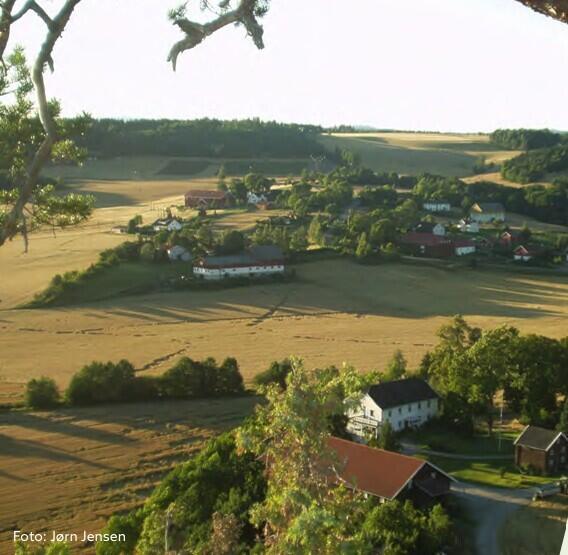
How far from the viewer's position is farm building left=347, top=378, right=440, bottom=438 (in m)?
20.7

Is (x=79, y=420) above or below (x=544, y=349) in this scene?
below

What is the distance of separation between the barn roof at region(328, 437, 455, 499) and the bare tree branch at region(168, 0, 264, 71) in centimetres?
1107

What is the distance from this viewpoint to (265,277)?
43.8 meters

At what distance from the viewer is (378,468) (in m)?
15.5

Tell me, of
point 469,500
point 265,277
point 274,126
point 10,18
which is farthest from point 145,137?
point 10,18

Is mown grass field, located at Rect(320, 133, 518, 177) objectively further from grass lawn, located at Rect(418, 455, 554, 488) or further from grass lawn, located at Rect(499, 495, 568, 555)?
grass lawn, located at Rect(499, 495, 568, 555)

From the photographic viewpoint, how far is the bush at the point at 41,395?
72.3 ft

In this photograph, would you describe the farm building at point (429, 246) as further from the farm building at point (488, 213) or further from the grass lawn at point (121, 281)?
the grass lawn at point (121, 281)

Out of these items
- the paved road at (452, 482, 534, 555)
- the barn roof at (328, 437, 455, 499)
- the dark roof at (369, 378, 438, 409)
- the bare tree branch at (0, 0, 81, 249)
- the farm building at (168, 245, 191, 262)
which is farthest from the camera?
the farm building at (168, 245, 191, 262)

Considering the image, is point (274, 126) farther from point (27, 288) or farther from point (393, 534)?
point (393, 534)

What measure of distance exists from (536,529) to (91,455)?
10.0m

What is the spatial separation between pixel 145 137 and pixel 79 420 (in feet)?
289

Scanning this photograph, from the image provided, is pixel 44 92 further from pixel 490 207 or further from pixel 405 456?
pixel 490 207

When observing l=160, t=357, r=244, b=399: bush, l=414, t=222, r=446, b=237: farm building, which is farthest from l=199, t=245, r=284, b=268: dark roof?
l=160, t=357, r=244, b=399: bush
